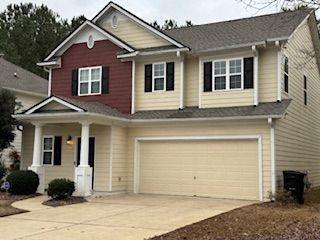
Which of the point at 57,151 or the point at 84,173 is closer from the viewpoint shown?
the point at 84,173

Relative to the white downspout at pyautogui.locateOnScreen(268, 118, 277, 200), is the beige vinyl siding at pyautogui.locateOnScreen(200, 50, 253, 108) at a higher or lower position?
higher

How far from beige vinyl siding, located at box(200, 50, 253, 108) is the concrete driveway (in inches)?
149

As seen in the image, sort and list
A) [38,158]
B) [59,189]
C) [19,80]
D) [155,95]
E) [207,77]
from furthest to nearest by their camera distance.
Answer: [19,80] < [155,95] < [38,158] < [207,77] < [59,189]

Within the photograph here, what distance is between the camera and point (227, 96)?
59.0 ft

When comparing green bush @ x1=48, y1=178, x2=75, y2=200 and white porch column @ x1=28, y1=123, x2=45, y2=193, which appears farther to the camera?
white porch column @ x1=28, y1=123, x2=45, y2=193

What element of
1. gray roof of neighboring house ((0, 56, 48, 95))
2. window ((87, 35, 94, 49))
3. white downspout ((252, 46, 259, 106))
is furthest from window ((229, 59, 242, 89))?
gray roof of neighboring house ((0, 56, 48, 95))

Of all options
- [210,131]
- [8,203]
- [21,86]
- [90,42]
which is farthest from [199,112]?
[21,86]

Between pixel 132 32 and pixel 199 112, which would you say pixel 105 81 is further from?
pixel 199 112

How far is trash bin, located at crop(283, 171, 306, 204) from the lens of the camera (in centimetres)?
1502

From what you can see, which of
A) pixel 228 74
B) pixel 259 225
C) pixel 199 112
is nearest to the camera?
pixel 259 225

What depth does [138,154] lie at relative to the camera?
1900cm

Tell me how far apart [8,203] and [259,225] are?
881 cm

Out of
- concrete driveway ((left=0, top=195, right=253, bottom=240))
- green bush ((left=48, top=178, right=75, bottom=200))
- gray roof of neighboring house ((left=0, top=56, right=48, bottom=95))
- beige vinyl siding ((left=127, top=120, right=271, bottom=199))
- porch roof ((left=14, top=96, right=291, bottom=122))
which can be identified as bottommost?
concrete driveway ((left=0, top=195, right=253, bottom=240))

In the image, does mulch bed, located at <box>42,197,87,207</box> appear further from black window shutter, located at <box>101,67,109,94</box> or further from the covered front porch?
black window shutter, located at <box>101,67,109,94</box>
